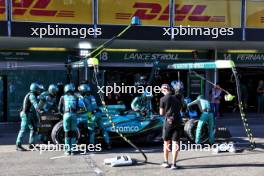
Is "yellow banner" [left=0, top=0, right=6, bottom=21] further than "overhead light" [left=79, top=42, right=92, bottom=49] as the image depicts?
No

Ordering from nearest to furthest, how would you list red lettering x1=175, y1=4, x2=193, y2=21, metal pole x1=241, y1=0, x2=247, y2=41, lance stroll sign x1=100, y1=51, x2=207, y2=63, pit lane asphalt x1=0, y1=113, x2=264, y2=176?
→ pit lane asphalt x1=0, y1=113, x2=264, y2=176 → red lettering x1=175, y1=4, x2=193, y2=21 → metal pole x1=241, y1=0, x2=247, y2=41 → lance stroll sign x1=100, y1=51, x2=207, y2=63

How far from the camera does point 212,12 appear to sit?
60.6ft

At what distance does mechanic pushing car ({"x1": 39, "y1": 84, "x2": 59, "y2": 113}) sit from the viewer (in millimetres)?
11711

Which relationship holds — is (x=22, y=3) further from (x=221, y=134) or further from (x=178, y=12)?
(x=221, y=134)

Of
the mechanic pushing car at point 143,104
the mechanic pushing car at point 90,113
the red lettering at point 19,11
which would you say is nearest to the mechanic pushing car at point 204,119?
the mechanic pushing car at point 143,104

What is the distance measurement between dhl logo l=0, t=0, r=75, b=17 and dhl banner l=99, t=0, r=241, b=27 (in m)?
1.71

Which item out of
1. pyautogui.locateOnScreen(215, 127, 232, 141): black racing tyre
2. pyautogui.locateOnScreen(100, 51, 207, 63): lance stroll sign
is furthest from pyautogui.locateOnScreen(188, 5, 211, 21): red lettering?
pyautogui.locateOnScreen(215, 127, 232, 141): black racing tyre

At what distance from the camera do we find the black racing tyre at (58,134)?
11352 mm

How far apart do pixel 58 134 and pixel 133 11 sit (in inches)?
301

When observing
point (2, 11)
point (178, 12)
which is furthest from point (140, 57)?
point (2, 11)

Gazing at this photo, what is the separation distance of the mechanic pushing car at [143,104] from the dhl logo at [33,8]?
19.4 feet

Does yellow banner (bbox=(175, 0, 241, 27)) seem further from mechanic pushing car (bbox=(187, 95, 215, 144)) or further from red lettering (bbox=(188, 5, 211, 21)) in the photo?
mechanic pushing car (bbox=(187, 95, 215, 144))

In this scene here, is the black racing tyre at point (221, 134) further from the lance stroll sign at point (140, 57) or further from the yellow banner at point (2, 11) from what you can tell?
the yellow banner at point (2, 11)

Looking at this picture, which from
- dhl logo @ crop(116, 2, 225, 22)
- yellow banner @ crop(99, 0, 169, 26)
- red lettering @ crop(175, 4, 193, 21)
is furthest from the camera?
red lettering @ crop(175, 4, 193, 21)
